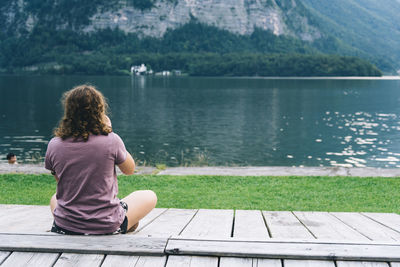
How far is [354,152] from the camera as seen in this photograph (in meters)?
30.0

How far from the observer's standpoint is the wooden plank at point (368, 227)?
4.30 m

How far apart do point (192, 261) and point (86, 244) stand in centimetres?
85

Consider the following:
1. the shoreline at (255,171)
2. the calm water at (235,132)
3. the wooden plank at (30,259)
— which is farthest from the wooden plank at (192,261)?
the calm water at (235,132)

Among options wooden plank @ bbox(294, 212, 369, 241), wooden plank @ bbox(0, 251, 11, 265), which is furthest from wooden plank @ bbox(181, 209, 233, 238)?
wooden plank @ bbox(0, 251, 11, 265)

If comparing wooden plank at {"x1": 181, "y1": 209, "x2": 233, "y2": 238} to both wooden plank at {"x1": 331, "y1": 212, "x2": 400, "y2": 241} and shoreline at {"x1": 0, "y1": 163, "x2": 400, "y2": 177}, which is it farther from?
shoreline at {"x1": 0, "y1": 163, "x2": 400, "y2": 177}

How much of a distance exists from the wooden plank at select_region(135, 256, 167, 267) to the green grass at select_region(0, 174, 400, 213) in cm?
402

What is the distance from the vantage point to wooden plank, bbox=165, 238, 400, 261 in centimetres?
340

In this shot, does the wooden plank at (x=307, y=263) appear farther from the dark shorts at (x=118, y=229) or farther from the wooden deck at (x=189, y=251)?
the dark shorts at (x=118, y=229)

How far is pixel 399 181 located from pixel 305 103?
58158mm

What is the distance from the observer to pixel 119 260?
11.3 feet

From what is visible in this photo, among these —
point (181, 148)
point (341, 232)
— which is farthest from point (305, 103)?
point (341, 232)

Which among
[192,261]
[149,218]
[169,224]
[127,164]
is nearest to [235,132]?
[149,218]

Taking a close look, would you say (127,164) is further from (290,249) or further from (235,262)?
(290,249)

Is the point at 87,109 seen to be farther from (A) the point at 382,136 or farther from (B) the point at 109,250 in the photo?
(A) the point at 382,136
